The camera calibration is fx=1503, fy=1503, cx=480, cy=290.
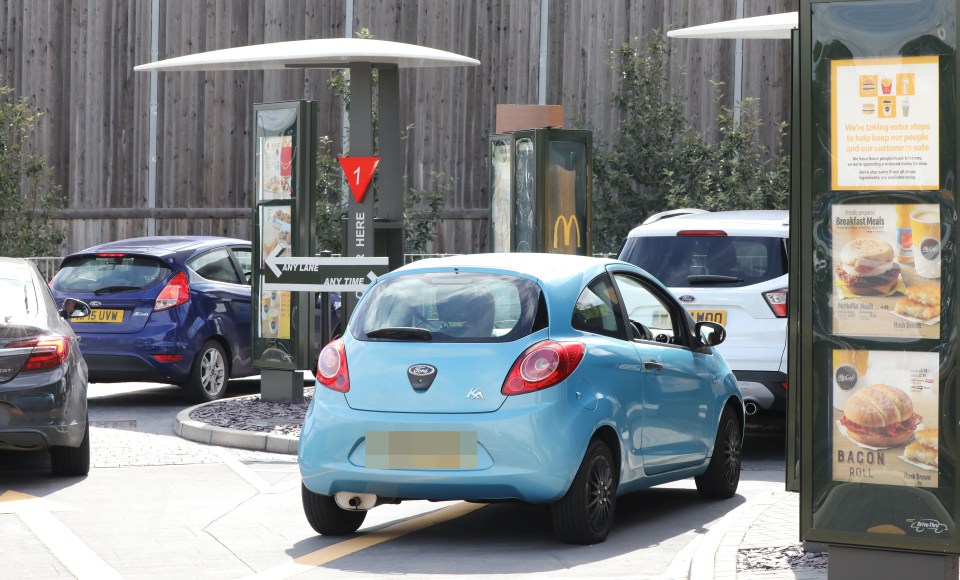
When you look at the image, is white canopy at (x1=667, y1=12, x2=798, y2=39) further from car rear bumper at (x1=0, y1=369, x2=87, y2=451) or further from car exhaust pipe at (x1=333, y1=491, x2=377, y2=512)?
car rear bumper at (x1=0, y1=369, x2=87, y2=451)

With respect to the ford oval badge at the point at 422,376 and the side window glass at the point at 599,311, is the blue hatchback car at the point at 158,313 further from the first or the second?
the ford oval badge at the point at 422,376

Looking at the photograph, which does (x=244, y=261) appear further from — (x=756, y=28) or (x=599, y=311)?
(x=599, y=311)

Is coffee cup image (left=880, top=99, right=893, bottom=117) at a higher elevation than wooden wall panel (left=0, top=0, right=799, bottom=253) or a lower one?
lower

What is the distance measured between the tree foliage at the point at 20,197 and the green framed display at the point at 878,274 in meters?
16.7

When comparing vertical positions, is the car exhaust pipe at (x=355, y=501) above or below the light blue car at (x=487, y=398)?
below

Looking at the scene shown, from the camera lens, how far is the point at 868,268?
5934mm

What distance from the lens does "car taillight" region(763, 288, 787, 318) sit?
35.0 feet

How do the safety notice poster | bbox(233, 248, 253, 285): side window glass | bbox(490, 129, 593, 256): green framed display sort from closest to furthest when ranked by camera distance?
the safety notice poster → bbox(490, 129, 593, 256): green framed display → bbox(233, 248, 253, 285): side window glass

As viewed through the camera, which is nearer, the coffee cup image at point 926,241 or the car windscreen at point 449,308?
the coffee cup image at point 926,241

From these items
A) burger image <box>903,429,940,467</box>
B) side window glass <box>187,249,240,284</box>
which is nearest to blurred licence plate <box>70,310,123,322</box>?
side window glass <box>187,249,240,284</box>

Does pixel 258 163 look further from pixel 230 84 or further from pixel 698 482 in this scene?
pixel 230 84

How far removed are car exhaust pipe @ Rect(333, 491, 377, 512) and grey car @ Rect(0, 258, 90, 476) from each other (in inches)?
97.2

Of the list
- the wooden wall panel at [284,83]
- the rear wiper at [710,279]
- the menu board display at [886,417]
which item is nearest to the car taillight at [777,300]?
the rear wiper at [710,279]

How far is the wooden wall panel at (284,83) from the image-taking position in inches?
814
